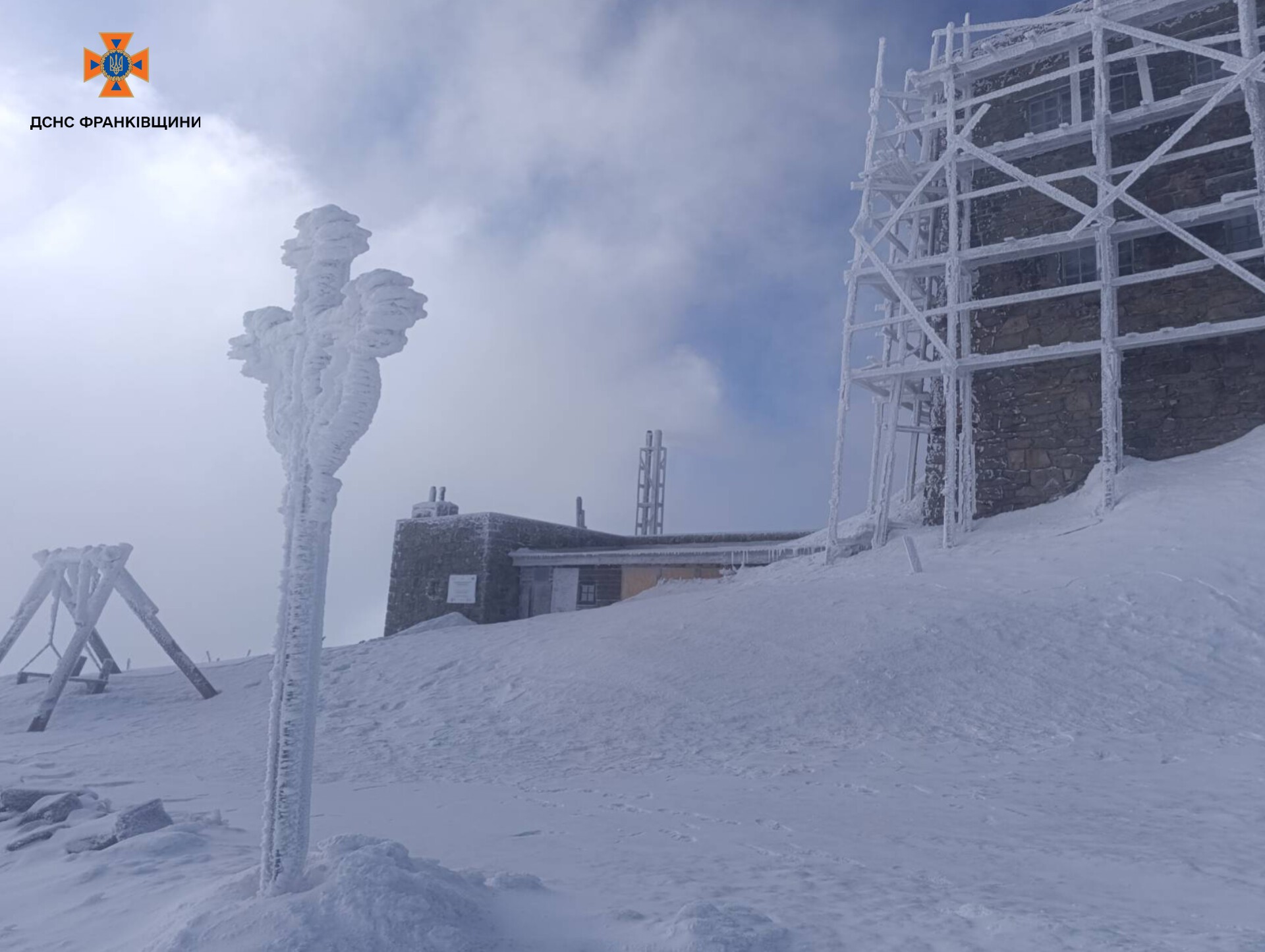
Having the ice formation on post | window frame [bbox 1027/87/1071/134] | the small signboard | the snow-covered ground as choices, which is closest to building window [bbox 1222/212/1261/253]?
the snow-covered ground

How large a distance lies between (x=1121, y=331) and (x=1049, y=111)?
539 cm

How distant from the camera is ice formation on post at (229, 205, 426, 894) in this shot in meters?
4.12

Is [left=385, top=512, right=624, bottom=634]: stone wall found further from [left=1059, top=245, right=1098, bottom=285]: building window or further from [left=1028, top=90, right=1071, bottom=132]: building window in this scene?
[left=1028, top=90, right=1071, bottom=132]: building window

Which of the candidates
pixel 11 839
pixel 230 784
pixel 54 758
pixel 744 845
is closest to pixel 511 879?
pixel 744 845

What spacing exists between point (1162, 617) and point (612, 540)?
15.1 m

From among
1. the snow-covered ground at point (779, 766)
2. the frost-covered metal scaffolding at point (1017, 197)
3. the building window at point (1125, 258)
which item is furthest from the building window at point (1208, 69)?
the snow-covered ground at point (779, 766)

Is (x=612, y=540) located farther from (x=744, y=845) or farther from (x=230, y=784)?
(x=744, y=845)

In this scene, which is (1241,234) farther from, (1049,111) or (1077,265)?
(1049,111)

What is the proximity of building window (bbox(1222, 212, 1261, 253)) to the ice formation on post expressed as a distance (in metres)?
15.9

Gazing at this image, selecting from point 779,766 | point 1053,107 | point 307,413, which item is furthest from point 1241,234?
point 307,413

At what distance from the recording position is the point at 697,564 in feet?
62.1

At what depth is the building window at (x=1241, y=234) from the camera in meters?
14.8

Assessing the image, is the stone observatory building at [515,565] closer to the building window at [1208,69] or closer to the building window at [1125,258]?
the building window at [1125,258]

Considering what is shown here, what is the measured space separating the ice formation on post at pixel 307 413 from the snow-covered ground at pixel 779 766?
18.1 inches
